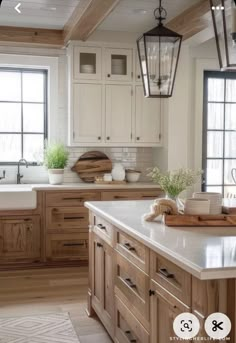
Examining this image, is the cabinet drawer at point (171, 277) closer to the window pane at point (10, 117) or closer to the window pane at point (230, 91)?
the window pane at point (10, 117)

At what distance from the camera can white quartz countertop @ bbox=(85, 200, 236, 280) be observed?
1681 millimetres

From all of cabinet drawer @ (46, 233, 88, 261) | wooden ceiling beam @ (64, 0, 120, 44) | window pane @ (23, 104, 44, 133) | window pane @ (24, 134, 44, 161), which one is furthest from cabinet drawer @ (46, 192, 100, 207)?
wooden ceiling beam @ (64, 0, 120, 44)

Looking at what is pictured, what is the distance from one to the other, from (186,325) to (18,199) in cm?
336

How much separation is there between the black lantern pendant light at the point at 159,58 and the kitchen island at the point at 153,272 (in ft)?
2.74

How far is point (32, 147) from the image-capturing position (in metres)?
5.68

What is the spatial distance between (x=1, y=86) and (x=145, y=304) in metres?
3.96

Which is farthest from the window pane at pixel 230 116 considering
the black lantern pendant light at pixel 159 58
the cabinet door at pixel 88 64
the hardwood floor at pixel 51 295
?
the black lantern pendant light at pixel 159 58

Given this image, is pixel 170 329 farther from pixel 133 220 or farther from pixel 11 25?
pixel 11 25

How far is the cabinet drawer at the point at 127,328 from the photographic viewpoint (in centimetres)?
239

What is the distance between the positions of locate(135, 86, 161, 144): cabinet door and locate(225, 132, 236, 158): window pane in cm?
95

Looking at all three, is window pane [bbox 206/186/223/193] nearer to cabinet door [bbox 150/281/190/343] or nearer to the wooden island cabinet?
the wooden island cabinet

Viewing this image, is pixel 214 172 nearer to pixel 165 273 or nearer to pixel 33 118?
pixel 33 118

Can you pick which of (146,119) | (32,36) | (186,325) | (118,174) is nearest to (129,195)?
(118,174)

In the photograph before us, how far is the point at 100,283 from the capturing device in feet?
10.7
